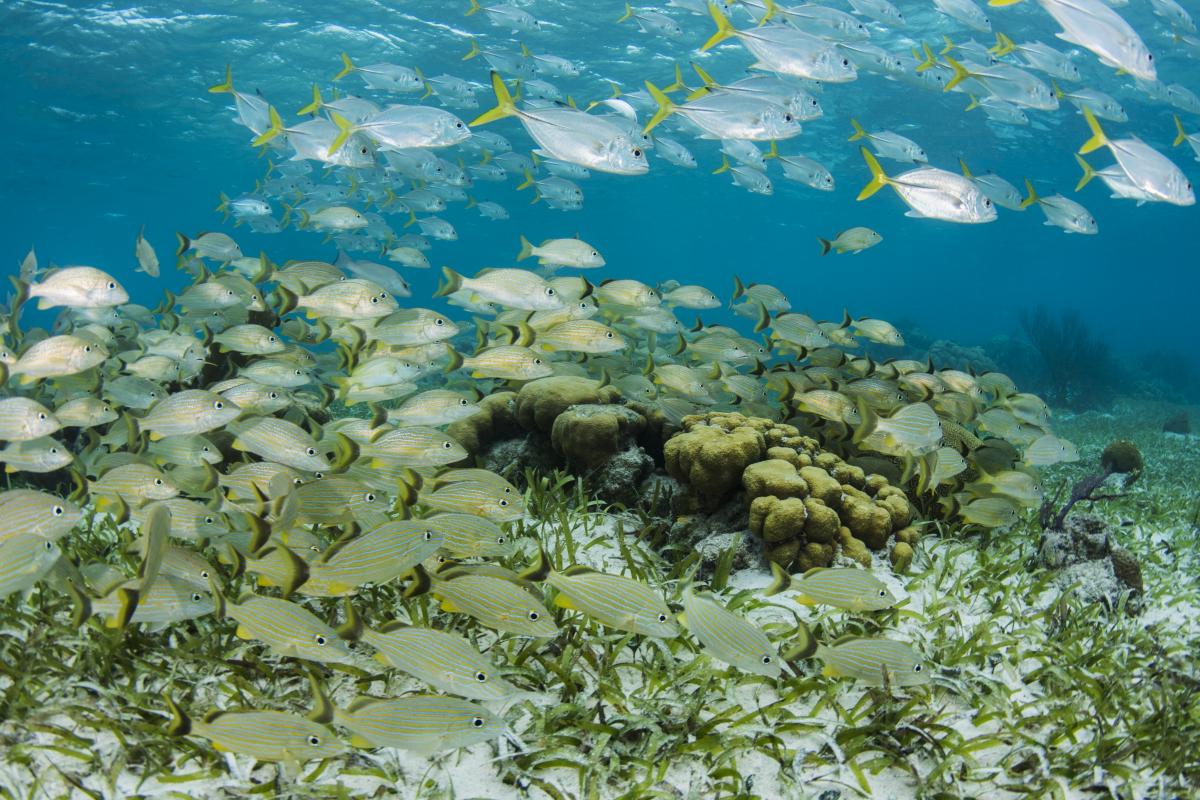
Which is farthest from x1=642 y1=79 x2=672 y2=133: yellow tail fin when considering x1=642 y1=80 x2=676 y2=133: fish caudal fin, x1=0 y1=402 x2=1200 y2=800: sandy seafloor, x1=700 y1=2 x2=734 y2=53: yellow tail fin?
x1=0 y1=402 x2=1200 y2=800: sandy seafloor

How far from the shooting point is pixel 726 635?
9.29 feet

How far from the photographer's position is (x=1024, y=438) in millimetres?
6402

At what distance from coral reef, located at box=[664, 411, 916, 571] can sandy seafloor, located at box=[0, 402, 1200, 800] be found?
28cm

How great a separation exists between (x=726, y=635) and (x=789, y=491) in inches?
81.7

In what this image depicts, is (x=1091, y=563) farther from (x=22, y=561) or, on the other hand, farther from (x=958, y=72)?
(x=958, y=72)

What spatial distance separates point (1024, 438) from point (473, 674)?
5.95 meters

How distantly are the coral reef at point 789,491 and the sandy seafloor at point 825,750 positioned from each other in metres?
0.28

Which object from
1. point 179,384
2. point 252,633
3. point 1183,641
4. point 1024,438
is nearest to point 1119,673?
point 1183,641

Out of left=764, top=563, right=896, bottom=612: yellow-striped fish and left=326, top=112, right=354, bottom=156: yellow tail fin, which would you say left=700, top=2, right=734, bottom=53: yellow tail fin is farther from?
left=764, top=563, right=896, bottom=612: yellow-striped fish


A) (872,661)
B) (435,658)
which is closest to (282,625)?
(435,658)

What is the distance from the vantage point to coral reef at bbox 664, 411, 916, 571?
15.3 feet

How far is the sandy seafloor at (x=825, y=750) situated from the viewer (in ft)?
9.11

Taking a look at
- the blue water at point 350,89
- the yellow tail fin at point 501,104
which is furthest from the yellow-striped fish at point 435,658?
the blue water at point 350,89

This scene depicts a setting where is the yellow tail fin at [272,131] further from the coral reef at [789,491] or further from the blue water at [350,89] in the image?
the blue water at [350,89]
